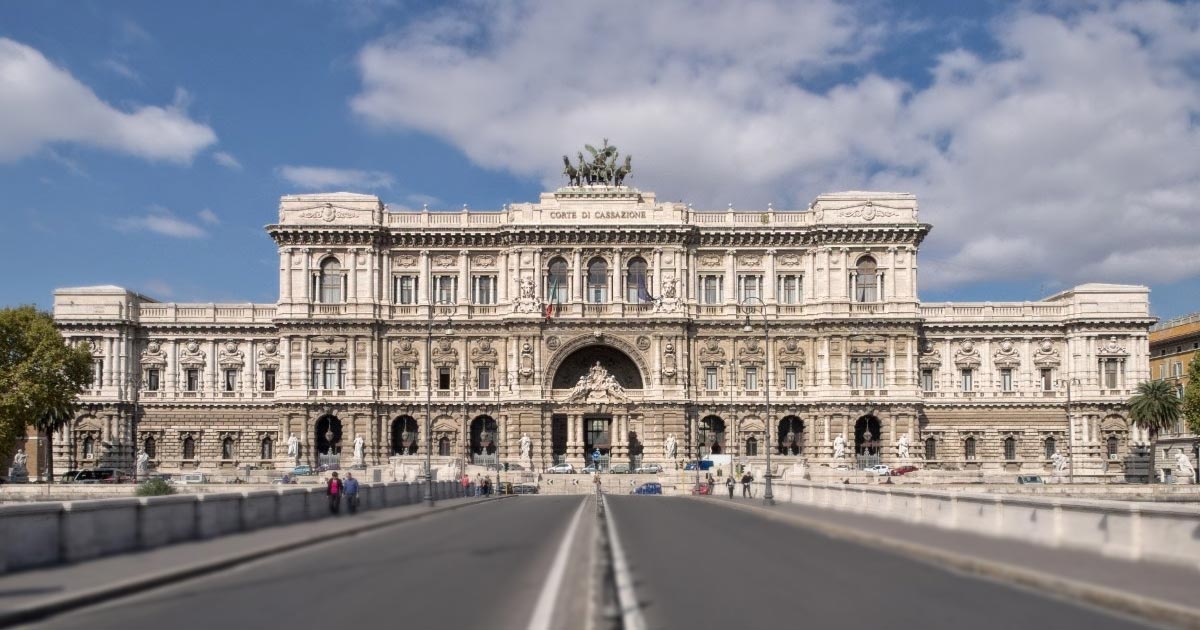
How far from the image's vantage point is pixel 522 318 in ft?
313

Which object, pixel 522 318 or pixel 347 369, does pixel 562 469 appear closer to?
pixel 522 318

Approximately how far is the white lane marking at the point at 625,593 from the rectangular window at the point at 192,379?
78394mm

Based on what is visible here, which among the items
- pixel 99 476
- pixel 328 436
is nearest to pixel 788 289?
pixel 328 436

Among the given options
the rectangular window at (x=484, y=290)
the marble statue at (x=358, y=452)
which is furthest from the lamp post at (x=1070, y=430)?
the marble statue at (x=358, y=452)

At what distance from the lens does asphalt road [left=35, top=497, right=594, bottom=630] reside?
17.5 m

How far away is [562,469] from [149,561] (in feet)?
211

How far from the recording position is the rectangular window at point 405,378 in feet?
319

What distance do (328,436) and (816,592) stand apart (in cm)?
7841

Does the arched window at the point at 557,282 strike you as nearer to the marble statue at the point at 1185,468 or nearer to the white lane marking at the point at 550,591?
the marble statue at the point at 1185,468

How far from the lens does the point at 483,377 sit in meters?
97.4

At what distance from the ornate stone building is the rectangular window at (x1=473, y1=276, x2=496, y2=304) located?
6.5 inches

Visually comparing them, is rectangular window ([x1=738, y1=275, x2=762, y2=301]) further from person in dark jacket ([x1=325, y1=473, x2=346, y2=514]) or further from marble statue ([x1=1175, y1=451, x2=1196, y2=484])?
person in dark jacket ([x1=325, y1=473, x2=346, y2=514])

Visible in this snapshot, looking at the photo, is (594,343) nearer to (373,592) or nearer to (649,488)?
(649,488)

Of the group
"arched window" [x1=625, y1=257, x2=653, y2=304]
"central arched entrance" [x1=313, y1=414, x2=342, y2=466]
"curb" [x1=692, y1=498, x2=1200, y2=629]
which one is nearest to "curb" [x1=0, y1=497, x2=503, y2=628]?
"curb" [x1=692, y1=498, x2=1200, y2=629]
